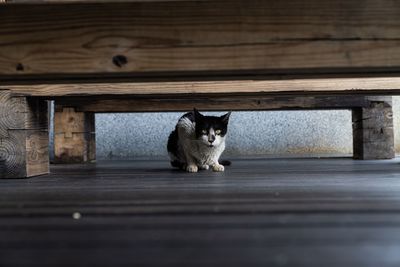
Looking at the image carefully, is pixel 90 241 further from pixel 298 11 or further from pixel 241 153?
pixel 241 153

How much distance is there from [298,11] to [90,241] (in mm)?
642

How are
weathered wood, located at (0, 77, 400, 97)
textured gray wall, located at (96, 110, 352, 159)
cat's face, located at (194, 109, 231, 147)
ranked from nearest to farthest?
weathered wood, located at (0, 77, 400, 97)
cat's face, located at (194, 109, 231, 147)
textured gray wall, located at (96, 110, 352, 159)

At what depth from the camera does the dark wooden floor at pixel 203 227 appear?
0.64m

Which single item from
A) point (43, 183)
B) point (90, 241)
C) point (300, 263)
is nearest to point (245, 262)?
point (300, 263)

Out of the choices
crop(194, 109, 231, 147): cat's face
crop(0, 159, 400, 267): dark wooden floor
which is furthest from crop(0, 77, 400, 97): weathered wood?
crop(0, 159, 400, 267): dark wooden floor

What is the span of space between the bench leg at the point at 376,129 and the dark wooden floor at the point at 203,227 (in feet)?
6.04

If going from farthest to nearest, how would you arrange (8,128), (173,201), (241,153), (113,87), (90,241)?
1. (241,153)
2. (113,87)
3. (8,128)
4. (173,201)
5. (90,241)

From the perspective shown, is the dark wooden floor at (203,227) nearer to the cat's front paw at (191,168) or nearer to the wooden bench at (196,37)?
the wooden bench at (196,37)

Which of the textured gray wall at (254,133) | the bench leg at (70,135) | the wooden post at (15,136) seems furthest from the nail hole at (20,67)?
the textured gray wall at (254,133)

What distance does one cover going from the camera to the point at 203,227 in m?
0.84

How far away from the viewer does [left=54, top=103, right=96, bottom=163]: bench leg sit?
3.20 metres

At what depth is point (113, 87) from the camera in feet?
7.20

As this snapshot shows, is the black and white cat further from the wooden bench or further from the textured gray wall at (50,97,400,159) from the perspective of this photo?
the textured gray wall at (50,97,400,159)

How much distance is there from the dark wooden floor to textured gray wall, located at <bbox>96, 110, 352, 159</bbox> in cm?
294
